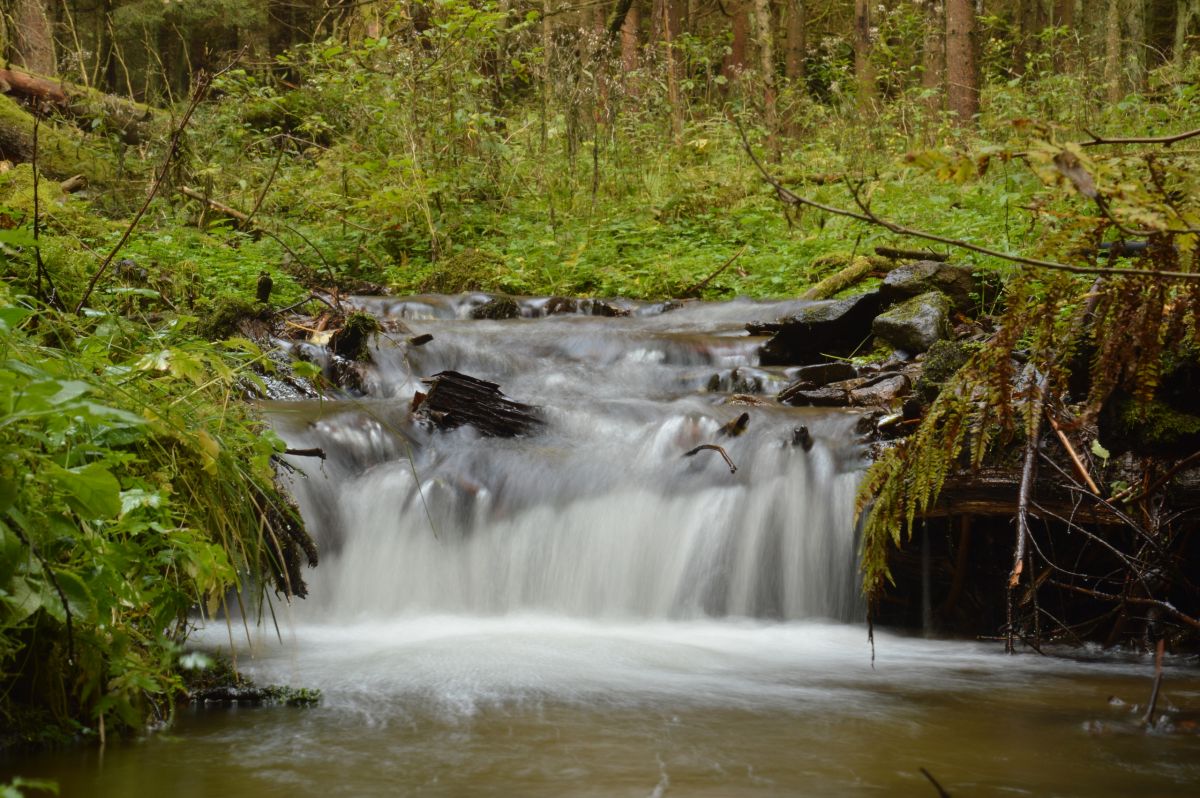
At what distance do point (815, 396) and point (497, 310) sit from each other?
3.82m

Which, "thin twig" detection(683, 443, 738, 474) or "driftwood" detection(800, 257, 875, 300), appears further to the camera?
"driftwood" detection(800, 257, 875, 300)

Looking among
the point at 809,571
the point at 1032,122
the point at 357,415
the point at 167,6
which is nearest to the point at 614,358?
the point at 357,415

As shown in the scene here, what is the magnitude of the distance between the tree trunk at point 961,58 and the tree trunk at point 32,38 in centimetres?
1196

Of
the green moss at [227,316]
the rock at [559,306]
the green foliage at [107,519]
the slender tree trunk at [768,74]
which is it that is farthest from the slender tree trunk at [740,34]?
the green foliage at [107,519]

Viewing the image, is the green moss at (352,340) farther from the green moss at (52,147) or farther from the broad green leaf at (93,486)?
the green moss at (52,147)

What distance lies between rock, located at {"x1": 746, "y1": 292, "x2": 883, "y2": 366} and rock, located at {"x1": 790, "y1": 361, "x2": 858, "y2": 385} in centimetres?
69

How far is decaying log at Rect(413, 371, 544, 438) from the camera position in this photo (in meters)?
6.36

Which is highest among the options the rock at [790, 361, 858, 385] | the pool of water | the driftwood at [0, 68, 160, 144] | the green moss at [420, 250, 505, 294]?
the driftwood at [0, 68, 160, 144]

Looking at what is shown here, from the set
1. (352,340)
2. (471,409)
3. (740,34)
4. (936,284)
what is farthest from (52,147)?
(740,34)

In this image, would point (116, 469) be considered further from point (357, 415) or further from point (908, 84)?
point (908, 84)

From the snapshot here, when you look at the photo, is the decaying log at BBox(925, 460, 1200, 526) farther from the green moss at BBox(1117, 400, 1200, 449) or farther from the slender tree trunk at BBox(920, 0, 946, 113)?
the slender tree trunk at BBox(920, 0, 946, 113)

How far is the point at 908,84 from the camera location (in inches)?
894

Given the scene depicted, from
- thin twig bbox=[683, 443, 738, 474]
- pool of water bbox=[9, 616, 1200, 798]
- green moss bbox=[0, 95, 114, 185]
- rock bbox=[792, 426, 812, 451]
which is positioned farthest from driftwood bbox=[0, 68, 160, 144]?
pool of water bbox=[9, 616, 1200, 798]

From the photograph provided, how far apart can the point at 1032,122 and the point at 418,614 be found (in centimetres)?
390
